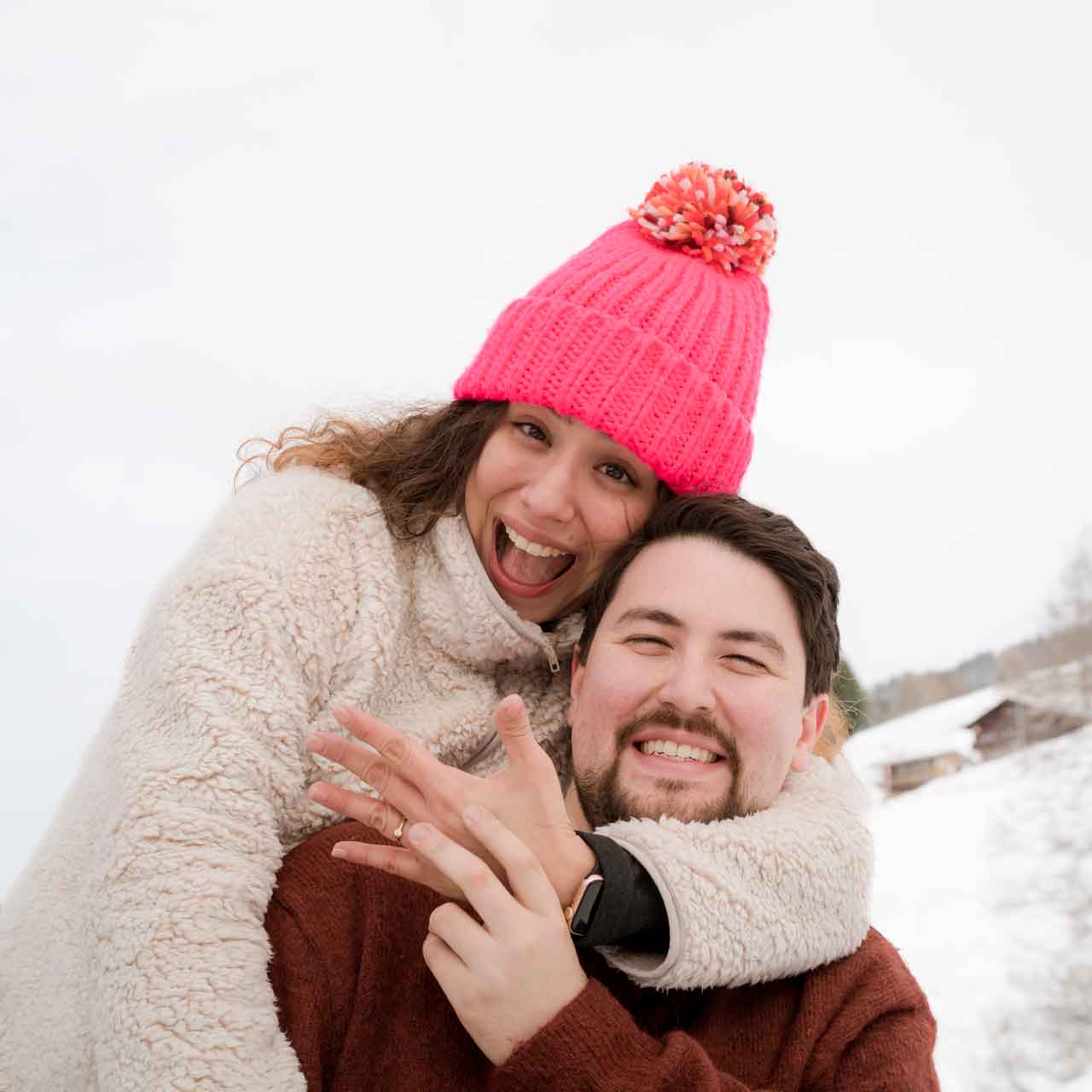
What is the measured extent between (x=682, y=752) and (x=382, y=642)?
586mm

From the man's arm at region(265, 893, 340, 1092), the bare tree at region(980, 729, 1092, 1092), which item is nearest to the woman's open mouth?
the man's arm at region(265, 893, 340, 1092)

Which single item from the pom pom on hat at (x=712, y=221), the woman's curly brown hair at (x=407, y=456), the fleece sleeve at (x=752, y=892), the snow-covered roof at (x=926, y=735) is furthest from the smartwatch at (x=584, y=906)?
the snow-covered roof at (x=926, y=735)

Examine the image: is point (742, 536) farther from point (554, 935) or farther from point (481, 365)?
point (554, 935)

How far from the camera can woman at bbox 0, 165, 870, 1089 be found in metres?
1.63

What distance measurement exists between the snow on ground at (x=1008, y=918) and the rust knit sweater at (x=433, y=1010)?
8.53m

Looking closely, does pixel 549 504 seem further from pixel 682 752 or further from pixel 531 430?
pixel 682 752

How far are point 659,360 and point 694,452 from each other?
21 centimetres

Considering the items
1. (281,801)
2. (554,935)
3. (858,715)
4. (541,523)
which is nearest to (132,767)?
(281,801)

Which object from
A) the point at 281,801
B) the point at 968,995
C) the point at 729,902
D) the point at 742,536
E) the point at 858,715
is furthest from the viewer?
the point at 968,995

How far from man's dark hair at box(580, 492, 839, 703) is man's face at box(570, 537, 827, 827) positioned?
0.09 ft

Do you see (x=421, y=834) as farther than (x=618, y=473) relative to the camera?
No

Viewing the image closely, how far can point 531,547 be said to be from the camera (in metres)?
2.30

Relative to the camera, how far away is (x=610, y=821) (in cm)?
204

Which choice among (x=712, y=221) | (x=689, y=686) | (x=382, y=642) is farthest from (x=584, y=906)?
(x=712, y=221)
